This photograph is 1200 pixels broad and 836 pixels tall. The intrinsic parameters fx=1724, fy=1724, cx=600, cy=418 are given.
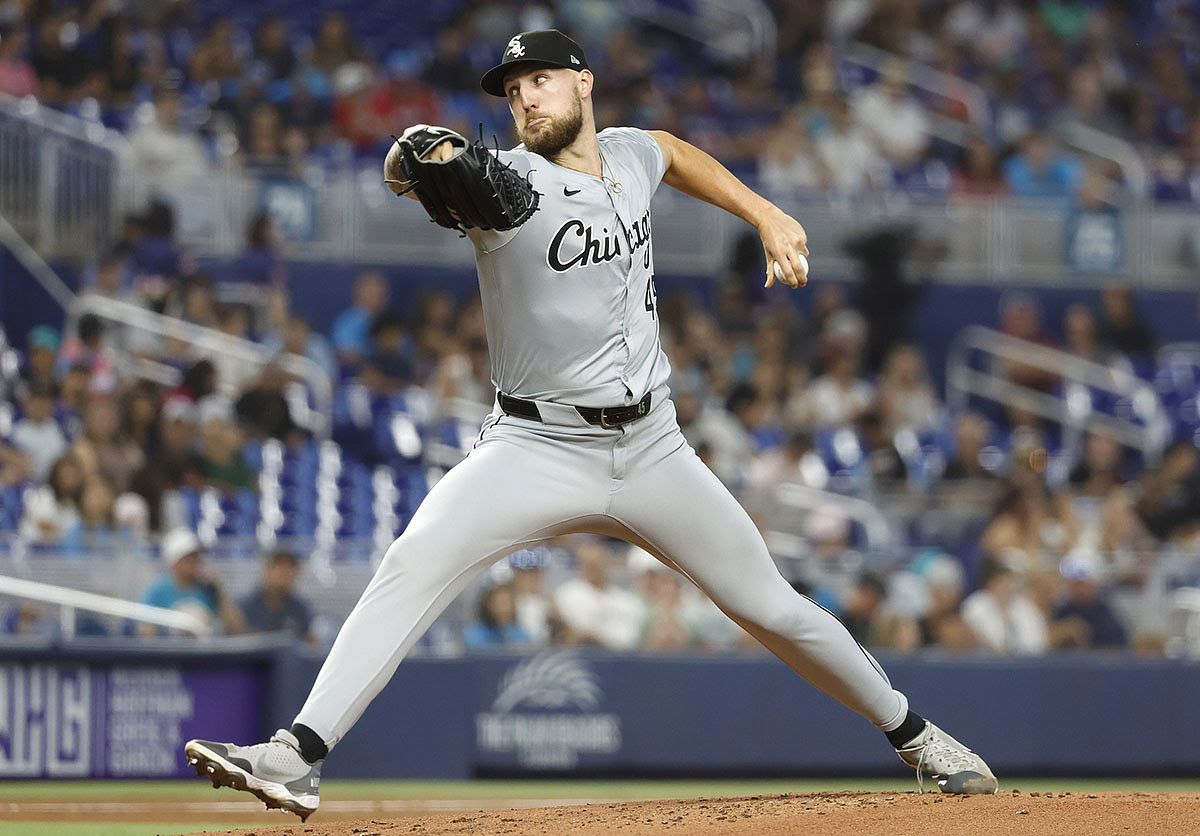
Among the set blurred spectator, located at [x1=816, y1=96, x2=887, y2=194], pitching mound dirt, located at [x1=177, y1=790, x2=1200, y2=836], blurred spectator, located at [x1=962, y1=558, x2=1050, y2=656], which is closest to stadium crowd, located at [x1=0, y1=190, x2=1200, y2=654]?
blurred spectator, located at [x1=962, y1=558, x2=1050, y2=656]

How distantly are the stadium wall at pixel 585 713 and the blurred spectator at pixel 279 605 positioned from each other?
0.70 ft

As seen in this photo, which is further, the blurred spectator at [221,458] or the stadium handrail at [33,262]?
the stadium handrail at [33,262]

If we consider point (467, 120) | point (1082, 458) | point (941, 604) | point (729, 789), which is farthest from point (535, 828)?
point (467, 120)

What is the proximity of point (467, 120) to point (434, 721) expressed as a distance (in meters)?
6.48

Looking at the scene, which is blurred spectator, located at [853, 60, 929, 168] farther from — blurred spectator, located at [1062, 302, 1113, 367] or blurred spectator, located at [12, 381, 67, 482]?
blurred spectator, located at [12, 381, 67, 482]

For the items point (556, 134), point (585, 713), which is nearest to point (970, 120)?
point (585, 713)

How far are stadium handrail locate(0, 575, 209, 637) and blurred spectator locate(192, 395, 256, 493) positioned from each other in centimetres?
168

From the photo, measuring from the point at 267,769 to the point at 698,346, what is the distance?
354 inches

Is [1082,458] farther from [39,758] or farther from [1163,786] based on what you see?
[39,758]

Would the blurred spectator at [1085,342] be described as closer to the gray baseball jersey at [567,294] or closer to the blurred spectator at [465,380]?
the blurred spectator at [465,380]

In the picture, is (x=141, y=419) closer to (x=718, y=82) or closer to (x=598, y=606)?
(x=598, y=606)

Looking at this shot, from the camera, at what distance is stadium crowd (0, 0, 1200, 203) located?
14.1 metres

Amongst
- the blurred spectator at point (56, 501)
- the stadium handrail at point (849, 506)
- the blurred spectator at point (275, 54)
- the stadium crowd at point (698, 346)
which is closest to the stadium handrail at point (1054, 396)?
the stadium crowd at point (698, 346)

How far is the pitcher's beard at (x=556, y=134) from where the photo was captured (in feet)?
15.7
